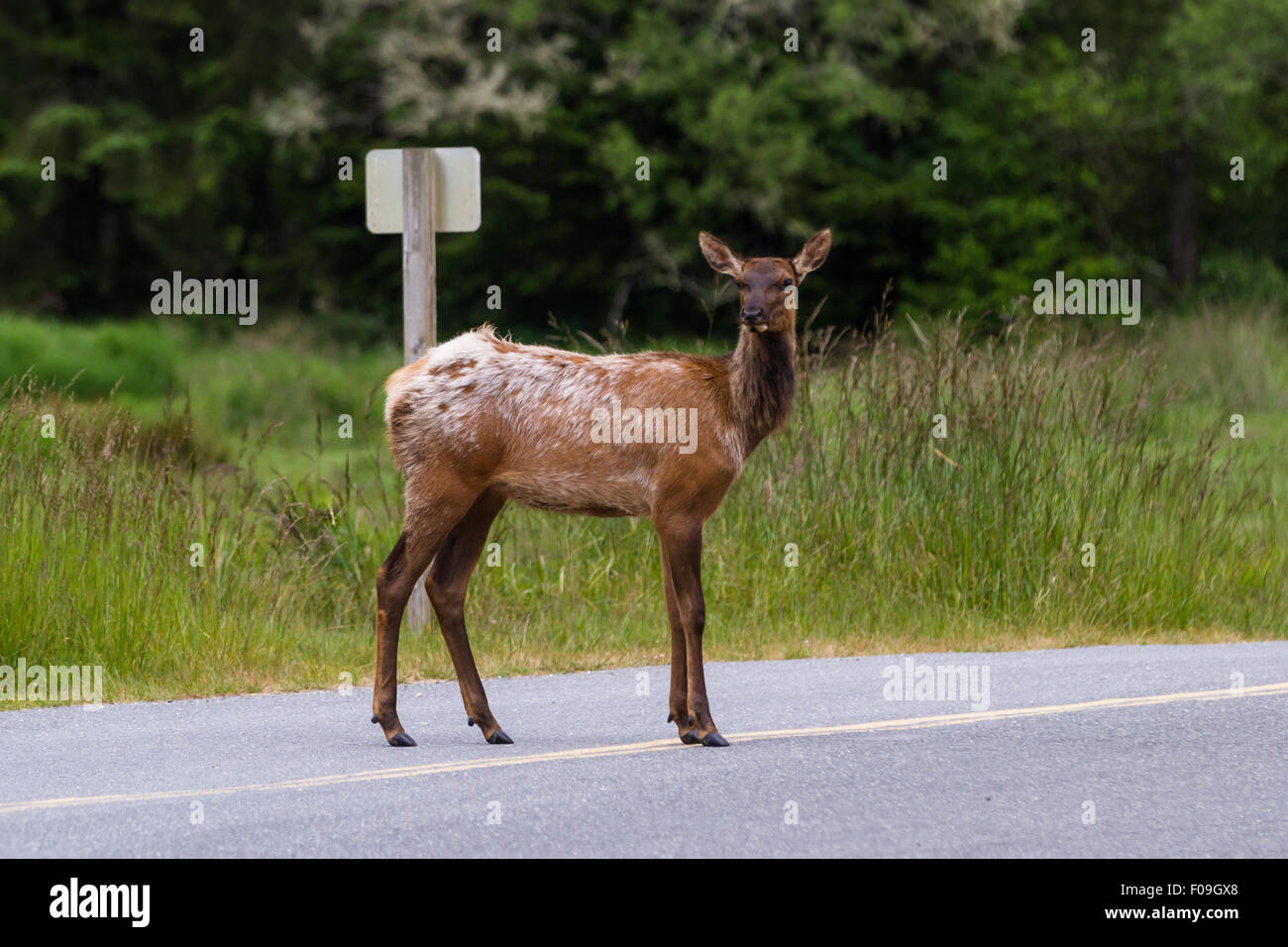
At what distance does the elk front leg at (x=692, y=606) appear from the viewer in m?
8.48

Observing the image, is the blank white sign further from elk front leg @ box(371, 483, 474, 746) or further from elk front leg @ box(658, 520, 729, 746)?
elk front leg @ box(658, 520, 729, 746)

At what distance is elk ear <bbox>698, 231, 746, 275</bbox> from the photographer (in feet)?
29.0

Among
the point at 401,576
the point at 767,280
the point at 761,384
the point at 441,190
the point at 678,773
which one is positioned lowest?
the point at 678,773

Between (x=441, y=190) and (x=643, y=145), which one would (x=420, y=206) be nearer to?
(x=441, y=190)

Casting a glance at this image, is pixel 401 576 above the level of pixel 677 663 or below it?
above

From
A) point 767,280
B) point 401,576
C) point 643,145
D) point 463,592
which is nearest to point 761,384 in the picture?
point 767,280

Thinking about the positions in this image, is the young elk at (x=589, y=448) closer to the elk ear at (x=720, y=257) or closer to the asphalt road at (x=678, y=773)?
the elk ear at (x=720, y=257)

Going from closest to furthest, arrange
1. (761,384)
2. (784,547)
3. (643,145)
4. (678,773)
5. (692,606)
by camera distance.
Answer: (678,773), (692,606), (761,384), (784,547), (643,145)

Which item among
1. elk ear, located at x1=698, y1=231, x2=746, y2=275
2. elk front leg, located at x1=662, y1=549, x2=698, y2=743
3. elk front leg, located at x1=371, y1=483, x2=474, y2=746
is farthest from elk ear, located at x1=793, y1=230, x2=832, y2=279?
elk front leg, located at x1=371, y1=483, x2=474, y2=746

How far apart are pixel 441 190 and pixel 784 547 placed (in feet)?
10.8

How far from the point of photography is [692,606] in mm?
8469

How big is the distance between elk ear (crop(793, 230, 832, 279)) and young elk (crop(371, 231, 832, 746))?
0.07ft

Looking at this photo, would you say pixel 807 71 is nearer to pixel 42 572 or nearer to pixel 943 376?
pixel 943 376

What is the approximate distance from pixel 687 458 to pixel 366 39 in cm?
3091
